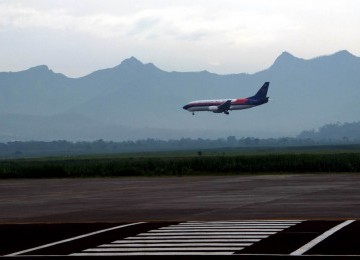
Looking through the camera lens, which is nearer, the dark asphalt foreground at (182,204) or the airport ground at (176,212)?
the airport ground at (176,212)

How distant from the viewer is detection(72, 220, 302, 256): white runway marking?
19891mm

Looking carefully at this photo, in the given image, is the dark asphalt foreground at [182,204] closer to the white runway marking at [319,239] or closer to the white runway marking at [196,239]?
the white runway marking at [319,239]

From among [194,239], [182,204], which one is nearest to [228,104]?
[182,204]

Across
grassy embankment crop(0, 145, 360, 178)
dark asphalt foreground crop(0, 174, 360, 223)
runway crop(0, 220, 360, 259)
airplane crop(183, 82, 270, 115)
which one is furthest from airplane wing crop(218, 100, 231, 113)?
runway crop(0, 220, 360, 259)

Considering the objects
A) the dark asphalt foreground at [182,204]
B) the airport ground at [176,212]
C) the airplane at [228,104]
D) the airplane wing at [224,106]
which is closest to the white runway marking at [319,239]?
the airport ground at [176,212]

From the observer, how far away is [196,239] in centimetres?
2202

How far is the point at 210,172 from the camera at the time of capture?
264ft

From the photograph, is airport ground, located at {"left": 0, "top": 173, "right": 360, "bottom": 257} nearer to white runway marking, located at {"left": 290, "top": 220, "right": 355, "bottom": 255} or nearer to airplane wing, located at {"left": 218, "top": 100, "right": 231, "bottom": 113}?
white runway marking, located at {"left": 290, "top": 220, "right": 355, "bottom": 255}

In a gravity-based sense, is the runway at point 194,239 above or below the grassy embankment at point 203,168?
below

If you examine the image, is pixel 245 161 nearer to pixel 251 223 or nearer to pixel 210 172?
pixel 210 172

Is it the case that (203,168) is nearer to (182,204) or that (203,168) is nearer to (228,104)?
(182,204)

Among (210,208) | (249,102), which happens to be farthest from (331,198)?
(249,102)

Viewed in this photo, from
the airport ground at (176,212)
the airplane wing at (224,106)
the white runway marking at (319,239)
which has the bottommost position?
the white runway marking at (319,239)

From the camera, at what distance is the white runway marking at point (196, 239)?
1989 cm
